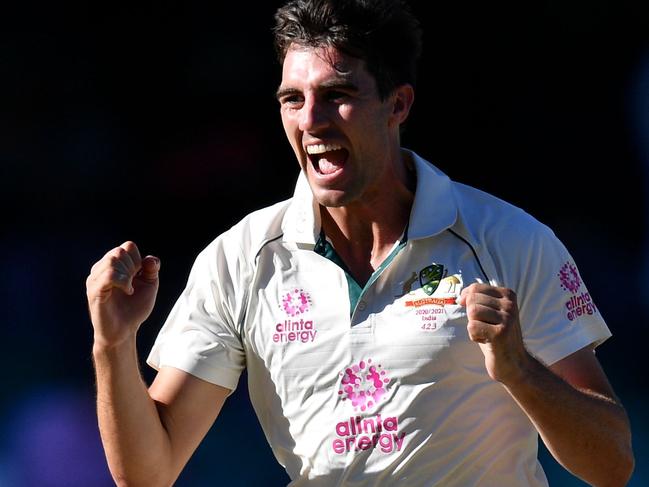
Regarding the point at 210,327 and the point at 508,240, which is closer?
the point at 508,240

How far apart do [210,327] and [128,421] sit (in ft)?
0.92

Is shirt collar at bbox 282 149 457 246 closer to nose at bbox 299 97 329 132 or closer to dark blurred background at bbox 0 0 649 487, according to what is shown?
nose at bbox 299 97 329 132

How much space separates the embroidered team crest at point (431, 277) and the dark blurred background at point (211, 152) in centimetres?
168

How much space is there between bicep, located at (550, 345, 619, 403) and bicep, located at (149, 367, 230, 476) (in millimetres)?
705

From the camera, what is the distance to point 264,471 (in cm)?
411

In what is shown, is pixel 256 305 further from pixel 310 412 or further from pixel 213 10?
pixel 213 10

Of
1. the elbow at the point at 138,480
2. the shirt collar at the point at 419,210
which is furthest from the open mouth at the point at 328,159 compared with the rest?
the elbow at the point at 138,480

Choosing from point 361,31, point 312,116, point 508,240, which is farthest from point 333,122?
point 508,240

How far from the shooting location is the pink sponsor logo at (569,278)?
2.51 metres

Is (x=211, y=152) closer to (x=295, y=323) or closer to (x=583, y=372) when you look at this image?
(x=295, y=323)

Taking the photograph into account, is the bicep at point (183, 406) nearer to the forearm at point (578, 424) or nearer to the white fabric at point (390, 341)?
the white fabric at point (390, 341)

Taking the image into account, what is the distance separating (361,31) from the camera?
8.58 feet

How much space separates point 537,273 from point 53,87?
7.50 feet

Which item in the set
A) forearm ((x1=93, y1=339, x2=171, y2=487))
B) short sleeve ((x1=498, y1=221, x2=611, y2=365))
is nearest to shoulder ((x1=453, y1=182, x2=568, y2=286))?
short sleeve ((x1=498, y1=221, x2=611, y2=365))
